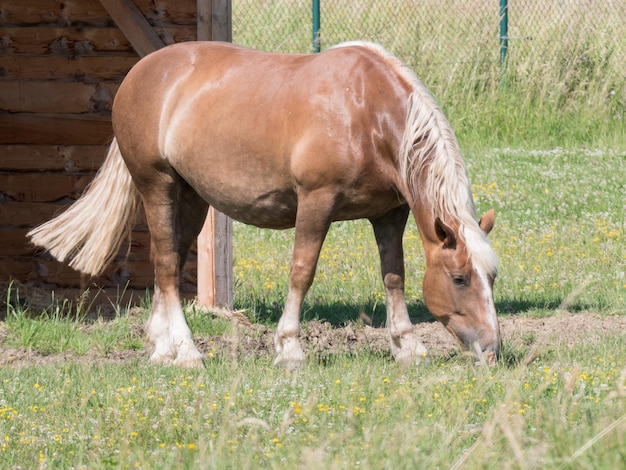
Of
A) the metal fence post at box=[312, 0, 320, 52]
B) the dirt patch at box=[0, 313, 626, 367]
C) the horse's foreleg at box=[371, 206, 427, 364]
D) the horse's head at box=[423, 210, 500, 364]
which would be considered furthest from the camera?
the metal fence post at box=[312, 0, 320, 52]

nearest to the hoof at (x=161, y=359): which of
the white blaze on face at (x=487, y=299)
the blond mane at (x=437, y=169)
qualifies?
the blond mane at (x=437, y=169)

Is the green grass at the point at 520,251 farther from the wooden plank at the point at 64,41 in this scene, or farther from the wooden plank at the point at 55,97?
the wooden plank at the point at 64,41

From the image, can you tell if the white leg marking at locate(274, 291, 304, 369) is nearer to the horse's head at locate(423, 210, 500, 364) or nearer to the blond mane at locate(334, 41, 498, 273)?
the horse's head at locate(423, 210, 500, 364)

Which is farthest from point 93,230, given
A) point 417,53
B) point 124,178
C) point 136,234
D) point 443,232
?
point 417,53

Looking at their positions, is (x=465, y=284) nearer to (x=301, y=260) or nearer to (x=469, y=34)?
(x=301, y=260)

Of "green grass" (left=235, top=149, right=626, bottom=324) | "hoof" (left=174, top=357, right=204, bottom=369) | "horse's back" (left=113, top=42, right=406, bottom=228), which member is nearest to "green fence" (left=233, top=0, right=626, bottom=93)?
"green grass" (left=235, top=149, right=626, bottom=324)

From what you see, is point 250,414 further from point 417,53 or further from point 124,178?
point 417,53

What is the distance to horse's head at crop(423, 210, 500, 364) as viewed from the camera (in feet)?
17.8

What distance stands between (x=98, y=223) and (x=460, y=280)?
2.69 meters

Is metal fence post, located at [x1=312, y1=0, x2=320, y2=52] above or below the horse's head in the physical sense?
below

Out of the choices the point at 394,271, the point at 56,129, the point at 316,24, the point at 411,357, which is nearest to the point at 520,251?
the point at 394,271

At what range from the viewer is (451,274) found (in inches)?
219

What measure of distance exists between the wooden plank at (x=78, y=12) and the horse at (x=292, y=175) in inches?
39.2

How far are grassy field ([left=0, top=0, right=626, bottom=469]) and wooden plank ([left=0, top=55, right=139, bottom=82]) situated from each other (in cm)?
168
